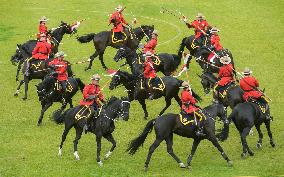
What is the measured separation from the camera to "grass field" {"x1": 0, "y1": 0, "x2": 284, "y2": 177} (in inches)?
862

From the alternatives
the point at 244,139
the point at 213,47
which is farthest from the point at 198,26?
the point at 244,139

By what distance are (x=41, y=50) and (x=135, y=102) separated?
5.14 meters

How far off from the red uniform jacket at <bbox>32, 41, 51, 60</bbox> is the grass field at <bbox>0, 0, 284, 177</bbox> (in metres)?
2.19

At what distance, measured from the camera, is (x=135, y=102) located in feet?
96.9

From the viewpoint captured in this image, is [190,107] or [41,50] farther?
[41,50]

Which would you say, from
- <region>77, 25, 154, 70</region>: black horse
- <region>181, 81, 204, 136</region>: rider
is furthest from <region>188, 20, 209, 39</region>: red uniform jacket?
<region>181, 81, 204, 136</region>: rider

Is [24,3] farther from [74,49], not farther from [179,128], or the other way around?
[179,128]

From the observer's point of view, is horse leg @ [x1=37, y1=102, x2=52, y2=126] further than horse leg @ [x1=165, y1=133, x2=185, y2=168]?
Yes

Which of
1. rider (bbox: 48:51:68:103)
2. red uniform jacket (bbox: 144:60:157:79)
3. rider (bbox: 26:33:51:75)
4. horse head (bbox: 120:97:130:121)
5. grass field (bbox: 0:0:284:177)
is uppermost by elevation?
horse head (bbox: 120:97:130:121)

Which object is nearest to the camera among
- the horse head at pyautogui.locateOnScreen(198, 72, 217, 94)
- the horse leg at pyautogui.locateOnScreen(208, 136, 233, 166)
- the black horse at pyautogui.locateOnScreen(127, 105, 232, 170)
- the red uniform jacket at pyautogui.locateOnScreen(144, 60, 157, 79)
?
the black horse at pyautogui.locateOnScreen(127, 105, 232, 170)

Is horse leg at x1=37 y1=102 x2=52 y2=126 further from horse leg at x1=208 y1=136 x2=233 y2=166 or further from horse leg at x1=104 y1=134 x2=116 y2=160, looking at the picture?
horse leg at x1=208 y1=136 x2=233 y2=166

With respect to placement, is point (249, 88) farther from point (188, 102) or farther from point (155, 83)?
point (155, 83)

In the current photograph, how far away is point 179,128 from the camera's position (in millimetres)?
21281

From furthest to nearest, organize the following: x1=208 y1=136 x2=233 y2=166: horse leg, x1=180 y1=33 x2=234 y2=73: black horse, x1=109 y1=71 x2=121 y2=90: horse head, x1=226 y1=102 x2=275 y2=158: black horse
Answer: x1=180 y1=33 x2=234 y2=73: black horse
x1=109 y1=71 x2=121 y2=90: horse head
x1=226 y1=102 x2=275 y2=158: black horse
x1=208 y1=136 x2=233 y2=166: horse leg
